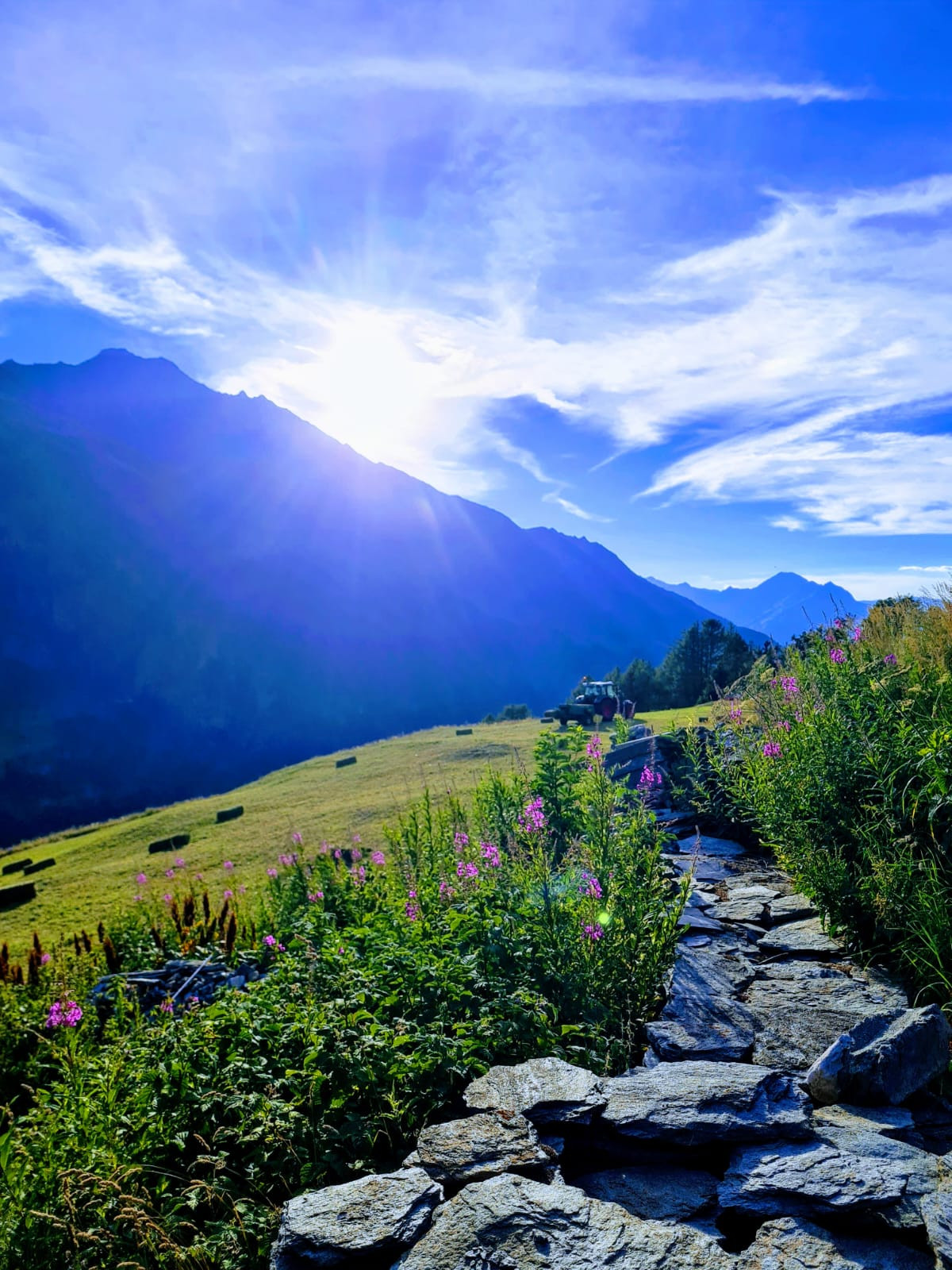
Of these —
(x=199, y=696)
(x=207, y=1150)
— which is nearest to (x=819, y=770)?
(x=207, y=1150)

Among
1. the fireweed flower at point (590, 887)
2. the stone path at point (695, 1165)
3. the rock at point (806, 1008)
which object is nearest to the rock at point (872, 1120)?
the stone path at point (695, 1165)

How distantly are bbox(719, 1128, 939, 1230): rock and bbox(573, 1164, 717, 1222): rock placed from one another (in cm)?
12

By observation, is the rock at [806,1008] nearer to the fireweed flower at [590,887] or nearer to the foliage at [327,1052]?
the foliage at [327,1052]

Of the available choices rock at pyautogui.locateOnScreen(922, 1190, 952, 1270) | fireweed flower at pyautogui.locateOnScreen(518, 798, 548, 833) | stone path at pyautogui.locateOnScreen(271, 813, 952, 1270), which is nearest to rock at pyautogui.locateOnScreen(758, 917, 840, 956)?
stone path at pyautogui.locateOnScreen(271, 813, 952, 1270)

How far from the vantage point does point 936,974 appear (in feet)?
11.4

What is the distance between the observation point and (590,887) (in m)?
4.21

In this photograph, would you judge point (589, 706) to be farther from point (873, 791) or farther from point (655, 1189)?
point (655, 1189)

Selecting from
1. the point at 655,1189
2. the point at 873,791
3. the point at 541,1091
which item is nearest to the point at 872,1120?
the point at 655,1189

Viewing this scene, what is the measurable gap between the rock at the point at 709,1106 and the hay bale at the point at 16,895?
16324mm

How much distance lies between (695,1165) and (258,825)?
1650 cm

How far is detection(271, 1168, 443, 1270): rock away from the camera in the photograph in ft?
Answer: 7.31

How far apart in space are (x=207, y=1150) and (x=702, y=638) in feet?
148

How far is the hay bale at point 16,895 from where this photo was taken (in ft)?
48.2

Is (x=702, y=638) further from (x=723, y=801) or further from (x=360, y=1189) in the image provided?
(x=360, y=1189)
